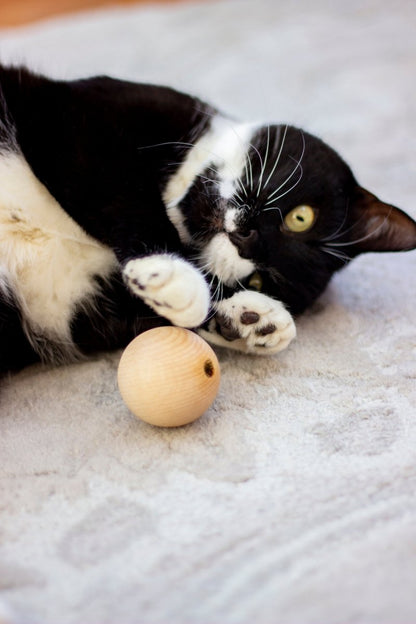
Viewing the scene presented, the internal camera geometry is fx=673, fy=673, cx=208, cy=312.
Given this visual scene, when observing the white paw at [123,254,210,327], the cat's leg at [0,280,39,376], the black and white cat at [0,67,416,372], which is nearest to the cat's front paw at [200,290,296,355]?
the black and white cat at [0,67,416,372]

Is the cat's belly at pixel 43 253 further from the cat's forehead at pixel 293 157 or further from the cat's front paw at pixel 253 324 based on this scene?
the cat's forehead at pixel 293 157

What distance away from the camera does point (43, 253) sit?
50.8 inches

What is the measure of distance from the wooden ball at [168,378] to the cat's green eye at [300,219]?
35cm

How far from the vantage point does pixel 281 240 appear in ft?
4.25

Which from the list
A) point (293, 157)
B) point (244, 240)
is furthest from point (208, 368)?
point (293, 157)

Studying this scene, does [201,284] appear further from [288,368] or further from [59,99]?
[59,99]

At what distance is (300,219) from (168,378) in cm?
48

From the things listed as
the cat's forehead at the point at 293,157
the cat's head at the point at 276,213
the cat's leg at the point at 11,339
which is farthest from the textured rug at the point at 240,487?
the cat's forehead at the point at 293,157

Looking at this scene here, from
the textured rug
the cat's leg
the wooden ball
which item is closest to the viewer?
the textured rug

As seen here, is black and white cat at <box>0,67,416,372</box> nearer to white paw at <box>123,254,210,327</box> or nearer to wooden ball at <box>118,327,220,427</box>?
white paw at <box>123,254,210,327</box>

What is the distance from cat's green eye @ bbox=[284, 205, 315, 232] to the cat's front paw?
15cm

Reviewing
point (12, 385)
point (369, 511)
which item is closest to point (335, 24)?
point (12, 385)

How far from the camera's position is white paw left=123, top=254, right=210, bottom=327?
111cm

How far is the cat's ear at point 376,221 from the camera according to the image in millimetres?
1424
